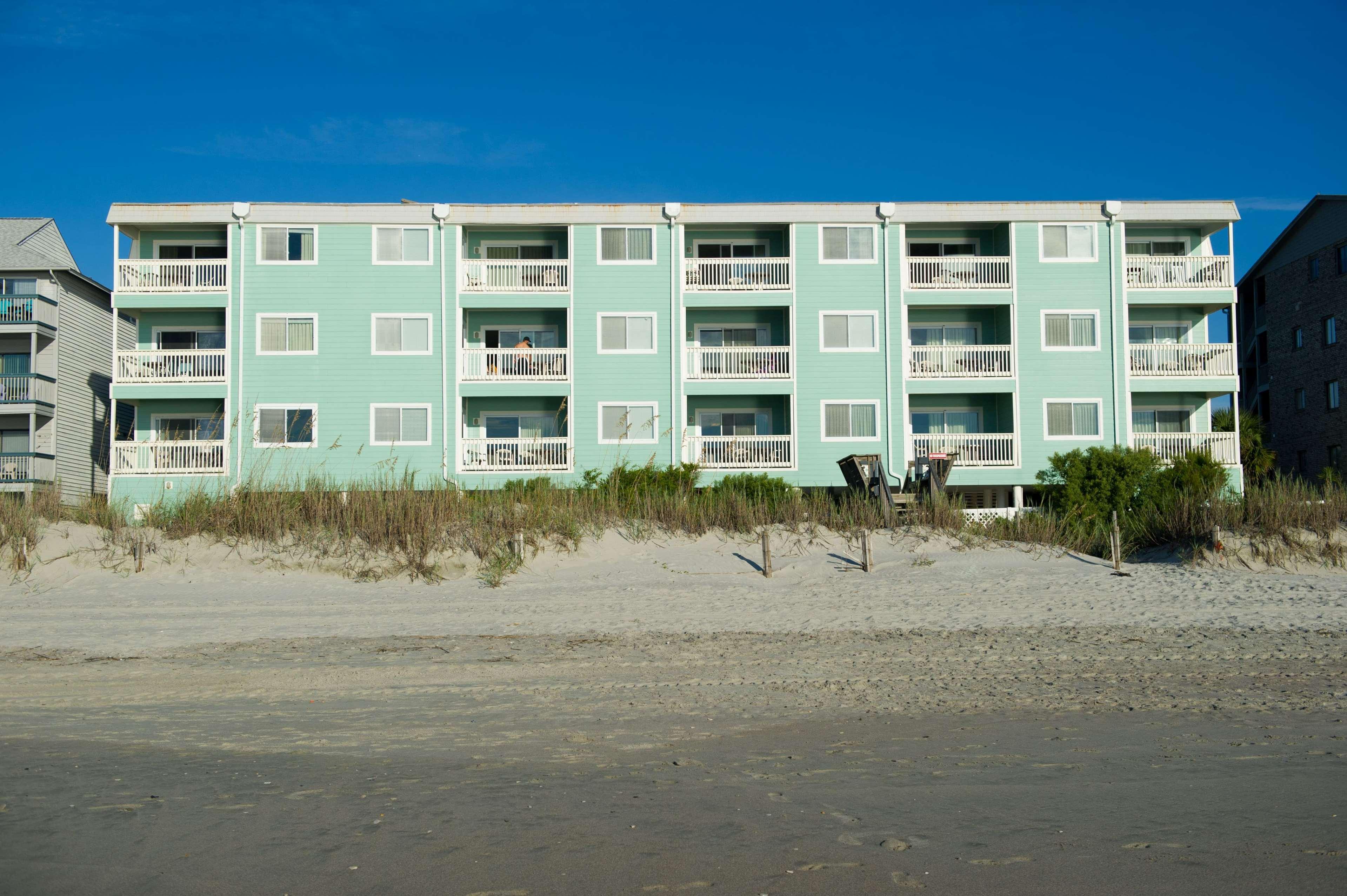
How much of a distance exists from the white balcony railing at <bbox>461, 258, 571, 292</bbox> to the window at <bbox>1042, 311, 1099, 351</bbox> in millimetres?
15021

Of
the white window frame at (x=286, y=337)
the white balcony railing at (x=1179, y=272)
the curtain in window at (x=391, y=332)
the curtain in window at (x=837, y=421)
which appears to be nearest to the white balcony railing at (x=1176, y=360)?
the white balcony railing at (x=1179, y=272)

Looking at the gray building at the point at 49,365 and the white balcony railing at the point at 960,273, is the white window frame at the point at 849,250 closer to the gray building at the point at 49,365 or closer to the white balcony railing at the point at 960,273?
the white balcony railing at the point at 960,273

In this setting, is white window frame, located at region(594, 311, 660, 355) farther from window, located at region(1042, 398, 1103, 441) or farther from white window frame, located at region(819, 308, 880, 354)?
window, located at region(1042, 398, 1103, 441)

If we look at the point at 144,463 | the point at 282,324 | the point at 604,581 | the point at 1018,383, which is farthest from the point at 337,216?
the point at 1018,383

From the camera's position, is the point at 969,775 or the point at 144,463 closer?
the point at 969,775

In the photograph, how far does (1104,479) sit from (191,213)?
28.2 m

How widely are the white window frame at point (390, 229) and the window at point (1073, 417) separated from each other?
19564mm

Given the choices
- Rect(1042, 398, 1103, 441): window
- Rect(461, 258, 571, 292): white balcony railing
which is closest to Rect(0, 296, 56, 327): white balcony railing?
Rect(461, 258, 571, 292): white balcony railing

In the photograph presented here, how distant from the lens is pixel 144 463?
1289 inches

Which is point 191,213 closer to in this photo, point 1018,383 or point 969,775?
point 1018,383

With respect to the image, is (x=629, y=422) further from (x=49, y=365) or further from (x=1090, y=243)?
(x=49, y=365)

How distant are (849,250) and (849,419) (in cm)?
539

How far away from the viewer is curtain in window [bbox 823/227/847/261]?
114ft

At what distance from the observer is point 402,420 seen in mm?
33375
